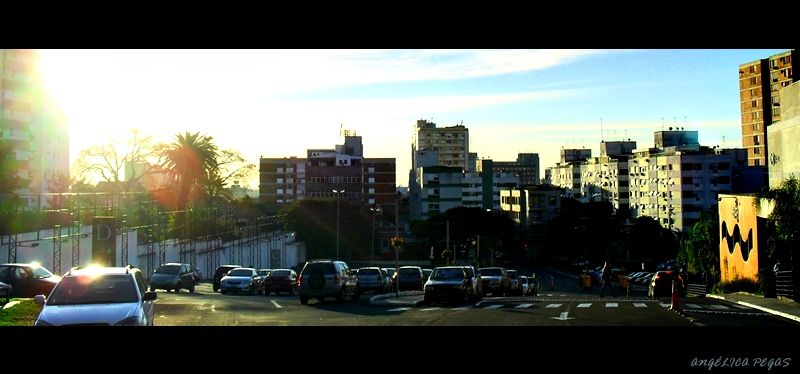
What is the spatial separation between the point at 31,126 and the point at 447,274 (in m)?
85.1

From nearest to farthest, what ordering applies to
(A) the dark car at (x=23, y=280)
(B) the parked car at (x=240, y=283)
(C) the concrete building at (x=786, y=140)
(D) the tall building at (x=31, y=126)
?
(A) the dark car at (x=23, y=280), (C) the concrete building at (x=786, y=140), (B) the parked car at (x=240, y=283), (D) the tall building at (x=31, y=126)

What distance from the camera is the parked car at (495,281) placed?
145 feet

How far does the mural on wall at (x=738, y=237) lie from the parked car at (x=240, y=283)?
2452 centimetres

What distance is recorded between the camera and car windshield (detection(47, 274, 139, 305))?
16094 millimetres

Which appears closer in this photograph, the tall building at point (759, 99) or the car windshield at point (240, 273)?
the car windshield at point (240, 273)

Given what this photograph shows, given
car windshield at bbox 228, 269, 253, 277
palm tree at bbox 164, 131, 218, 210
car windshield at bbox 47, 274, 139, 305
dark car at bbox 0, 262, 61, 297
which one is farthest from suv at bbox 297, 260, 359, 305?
palm tree at bbox 164, 131, 218, 210

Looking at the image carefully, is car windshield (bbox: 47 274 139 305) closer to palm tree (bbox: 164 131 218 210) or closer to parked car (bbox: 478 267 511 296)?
parked car (bbox: 478 267 511 296)

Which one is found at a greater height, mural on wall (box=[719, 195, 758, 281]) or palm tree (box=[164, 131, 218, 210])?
palm tree (box=[164, 131, 218, 210])

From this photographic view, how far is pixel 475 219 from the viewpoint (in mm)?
112375

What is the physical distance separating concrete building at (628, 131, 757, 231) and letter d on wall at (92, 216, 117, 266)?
321ft

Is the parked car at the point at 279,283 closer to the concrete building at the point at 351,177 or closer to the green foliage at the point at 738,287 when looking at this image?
the green foliage at the point at 738,287

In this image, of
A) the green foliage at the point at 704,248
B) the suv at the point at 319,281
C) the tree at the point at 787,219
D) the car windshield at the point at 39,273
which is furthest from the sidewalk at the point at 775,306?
the car windshield at the point at 39,273
